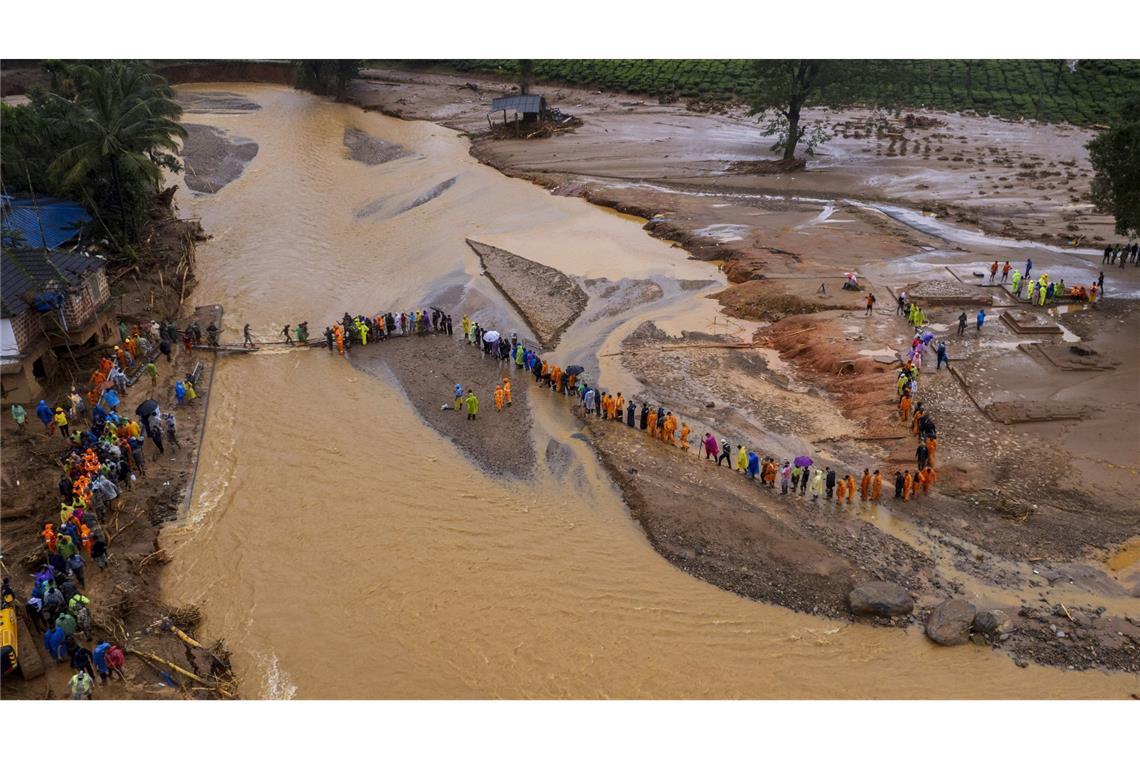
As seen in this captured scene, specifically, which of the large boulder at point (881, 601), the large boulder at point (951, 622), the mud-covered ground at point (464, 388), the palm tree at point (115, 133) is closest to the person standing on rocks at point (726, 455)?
the mud-covered ground at point (464, 388)

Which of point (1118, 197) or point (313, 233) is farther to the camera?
point (313, 233)

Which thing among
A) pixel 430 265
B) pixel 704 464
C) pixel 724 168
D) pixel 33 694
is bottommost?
pixel 33 694

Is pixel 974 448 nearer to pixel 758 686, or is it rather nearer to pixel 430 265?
pixel 758 686

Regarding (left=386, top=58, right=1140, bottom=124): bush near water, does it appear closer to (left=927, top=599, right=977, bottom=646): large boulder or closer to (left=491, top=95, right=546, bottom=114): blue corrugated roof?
(left=491, top=95, right=546, bottom=114): blue corrugated roof

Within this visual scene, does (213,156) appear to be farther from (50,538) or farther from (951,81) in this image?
(951,81)

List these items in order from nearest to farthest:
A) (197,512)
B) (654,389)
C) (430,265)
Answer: (197,512) → (654,389) → (430,265)

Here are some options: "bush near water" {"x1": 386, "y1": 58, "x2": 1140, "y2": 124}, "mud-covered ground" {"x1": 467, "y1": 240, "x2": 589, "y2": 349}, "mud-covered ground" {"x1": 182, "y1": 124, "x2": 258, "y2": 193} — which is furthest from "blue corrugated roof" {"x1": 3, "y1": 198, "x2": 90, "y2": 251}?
"bush near water" {"x1": 386, "y1": 58, "x2": 1140, "y2": 124}

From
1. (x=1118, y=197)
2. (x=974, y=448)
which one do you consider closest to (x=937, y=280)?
(x=1118, y=197)
